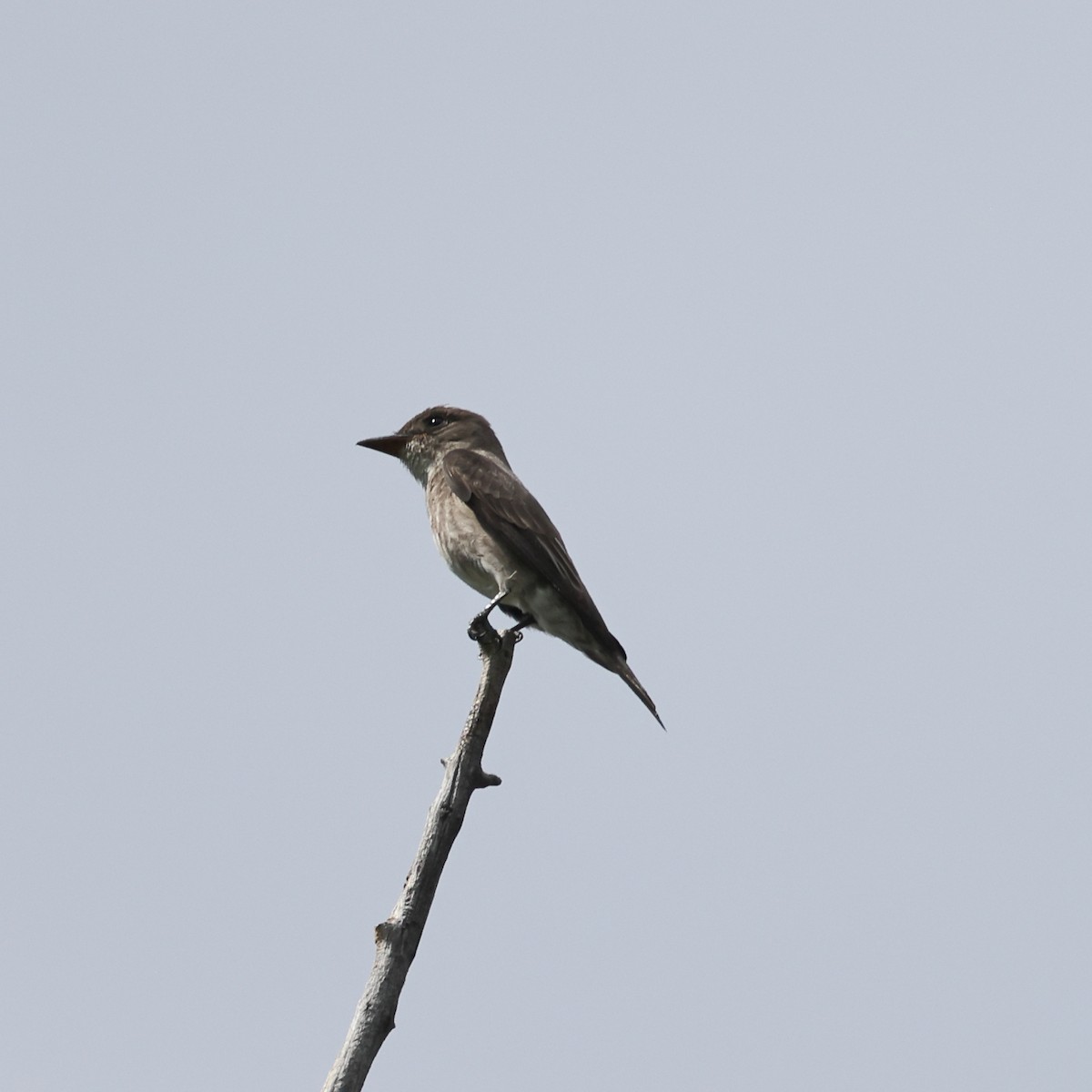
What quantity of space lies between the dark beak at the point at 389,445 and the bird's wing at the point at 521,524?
1.98 ft

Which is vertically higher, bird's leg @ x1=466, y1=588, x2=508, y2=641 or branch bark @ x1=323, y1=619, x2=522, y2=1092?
bird's leg @ x1=466, y1=588, x2=508, y2=641

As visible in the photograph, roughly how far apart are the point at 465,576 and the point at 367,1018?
4882 mm

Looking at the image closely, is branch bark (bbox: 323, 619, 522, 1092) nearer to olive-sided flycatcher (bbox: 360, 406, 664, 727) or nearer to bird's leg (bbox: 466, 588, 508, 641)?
bird's leg (bbox: 466, 588, 508, 641)

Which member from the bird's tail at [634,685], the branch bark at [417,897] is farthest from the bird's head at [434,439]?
the branch bark at [417,897]

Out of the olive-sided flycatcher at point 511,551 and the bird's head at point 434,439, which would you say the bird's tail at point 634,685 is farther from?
the bird's head at point 434,439

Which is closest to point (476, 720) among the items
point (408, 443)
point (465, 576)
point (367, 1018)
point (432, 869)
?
point (432, 869)

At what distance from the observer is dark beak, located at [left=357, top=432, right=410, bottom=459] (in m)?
10.9

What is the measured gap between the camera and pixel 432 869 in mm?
5652

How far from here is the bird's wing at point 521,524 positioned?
927cm

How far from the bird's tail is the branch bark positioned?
2422mm

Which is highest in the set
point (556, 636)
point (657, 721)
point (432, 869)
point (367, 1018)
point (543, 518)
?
point (543, 518)

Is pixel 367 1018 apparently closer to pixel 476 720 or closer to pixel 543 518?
pixel 476 720

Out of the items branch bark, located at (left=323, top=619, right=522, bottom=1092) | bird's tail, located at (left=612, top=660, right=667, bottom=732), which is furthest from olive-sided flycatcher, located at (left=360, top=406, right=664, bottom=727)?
branch bark, located at (left=323, top=619, right=522, bottom=1092)

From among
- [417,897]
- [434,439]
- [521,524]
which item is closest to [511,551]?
[521,524]
